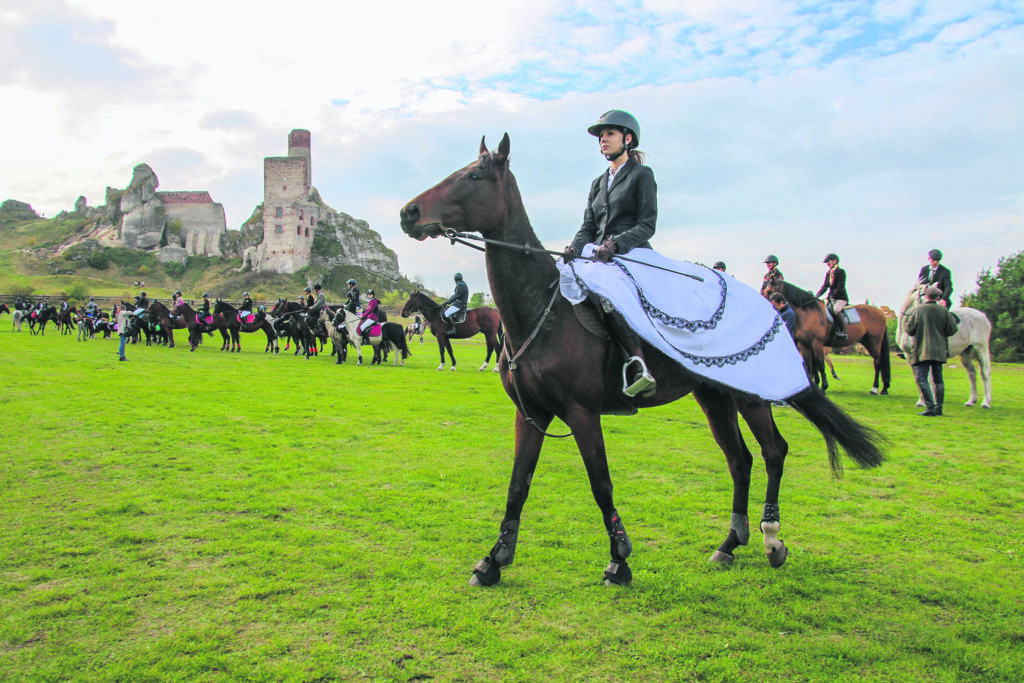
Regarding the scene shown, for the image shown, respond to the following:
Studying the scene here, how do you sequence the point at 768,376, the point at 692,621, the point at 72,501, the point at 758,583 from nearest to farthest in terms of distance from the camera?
the point at 692,621 → the point at 758,583 → the point at 768,376 → the point at 72,501

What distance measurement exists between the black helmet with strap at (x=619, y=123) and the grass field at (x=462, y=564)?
3.08 metres

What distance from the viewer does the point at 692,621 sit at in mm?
3244

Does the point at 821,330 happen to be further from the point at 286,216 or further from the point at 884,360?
the point at 286,216

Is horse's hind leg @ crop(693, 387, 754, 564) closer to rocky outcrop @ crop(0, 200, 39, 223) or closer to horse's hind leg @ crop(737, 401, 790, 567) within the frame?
horse's hind leg @ crop(737, 401, 790, 567)

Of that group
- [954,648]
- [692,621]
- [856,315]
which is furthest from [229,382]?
[856,315]

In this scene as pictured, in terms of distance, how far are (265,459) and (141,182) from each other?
11871 cm

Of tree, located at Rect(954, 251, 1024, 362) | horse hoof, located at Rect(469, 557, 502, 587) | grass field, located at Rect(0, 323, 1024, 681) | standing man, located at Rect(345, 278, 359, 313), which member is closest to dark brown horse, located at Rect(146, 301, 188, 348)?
standing man, located at Rect(345, 278, 359, 313)

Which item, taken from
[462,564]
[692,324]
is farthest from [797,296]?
[462,564]

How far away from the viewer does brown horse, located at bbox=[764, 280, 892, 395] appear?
12547mm

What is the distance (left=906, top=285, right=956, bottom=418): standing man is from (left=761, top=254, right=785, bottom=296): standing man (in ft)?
8.04

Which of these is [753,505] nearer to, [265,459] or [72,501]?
[265,459]

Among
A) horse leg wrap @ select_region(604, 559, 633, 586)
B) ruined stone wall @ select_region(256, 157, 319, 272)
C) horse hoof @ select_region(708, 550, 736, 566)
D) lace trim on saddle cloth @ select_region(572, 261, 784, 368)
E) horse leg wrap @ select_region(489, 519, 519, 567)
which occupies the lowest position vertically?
horse hoof @ select_region(708, 550, 736, 566)

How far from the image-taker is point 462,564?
3.97m

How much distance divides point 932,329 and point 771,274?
10.2 ft
